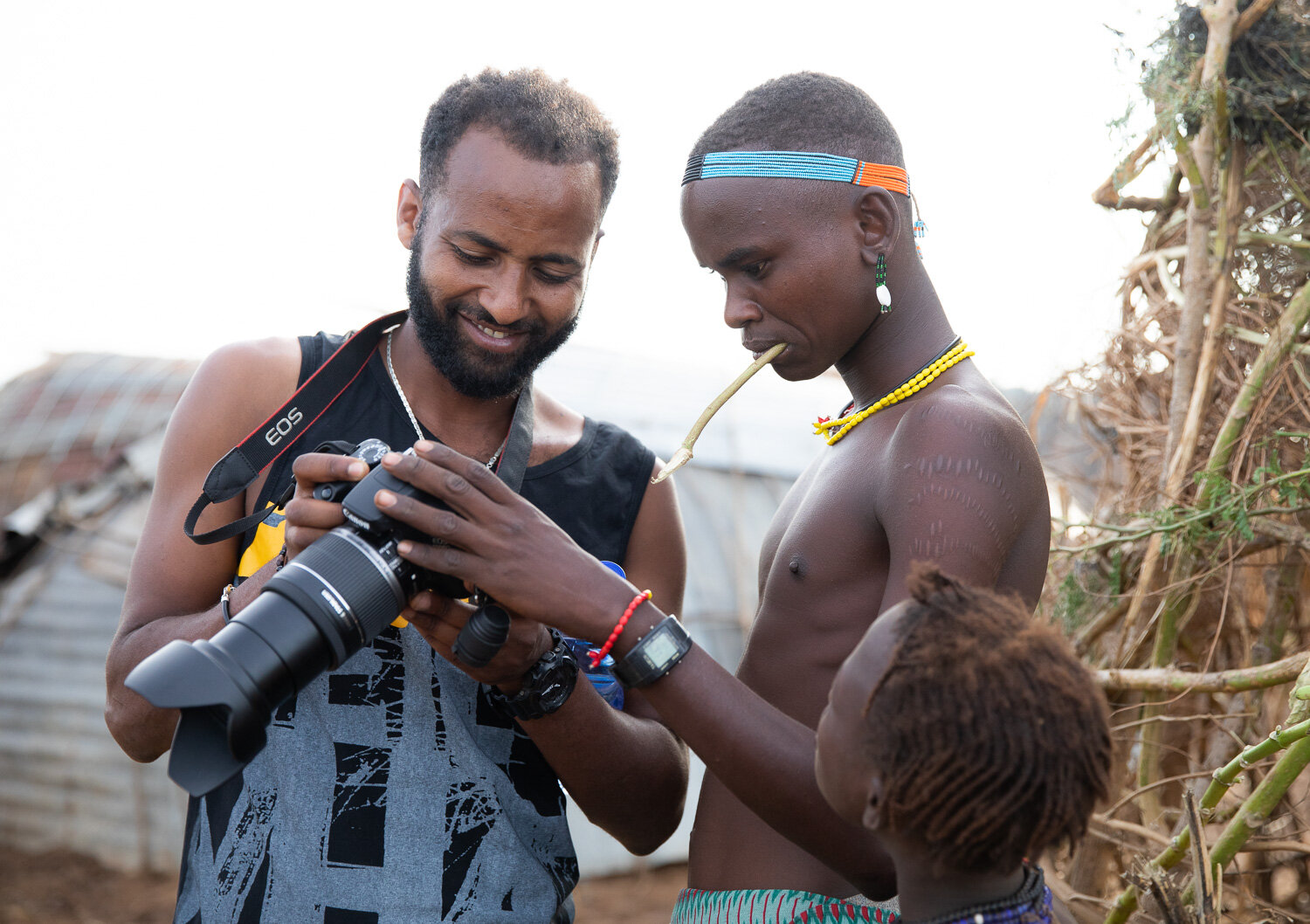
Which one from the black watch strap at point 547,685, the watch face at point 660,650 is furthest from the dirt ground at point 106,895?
the watch face at point 660,650

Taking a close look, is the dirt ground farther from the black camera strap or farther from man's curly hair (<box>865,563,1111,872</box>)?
man's curly hair (<box>865,563,1111,872</box>)

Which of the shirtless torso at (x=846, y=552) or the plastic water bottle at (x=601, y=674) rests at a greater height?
the shirtless torso at (x=846, y=552)

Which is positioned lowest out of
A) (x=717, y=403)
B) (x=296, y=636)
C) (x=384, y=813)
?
(x=384, y=813)

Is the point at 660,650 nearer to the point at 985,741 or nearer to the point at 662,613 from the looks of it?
the point at 662,613

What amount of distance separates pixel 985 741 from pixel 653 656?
1.72 feet

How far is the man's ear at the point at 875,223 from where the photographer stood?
189 cm

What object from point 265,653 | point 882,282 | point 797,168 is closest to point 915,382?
point 882,282

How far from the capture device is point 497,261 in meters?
2.14

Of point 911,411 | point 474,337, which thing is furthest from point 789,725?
point 474,337

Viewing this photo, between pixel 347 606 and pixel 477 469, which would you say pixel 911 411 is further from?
pixel 347 606

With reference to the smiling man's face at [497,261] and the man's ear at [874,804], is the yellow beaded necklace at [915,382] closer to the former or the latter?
the smiling man's face at [497,261]

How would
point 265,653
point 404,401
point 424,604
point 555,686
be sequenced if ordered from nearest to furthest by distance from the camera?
1. point 265,653
2. point 424,604
3. point 555,686
4. point 404,401

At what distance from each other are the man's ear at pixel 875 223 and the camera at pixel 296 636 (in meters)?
0.87

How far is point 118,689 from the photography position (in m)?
1.99
